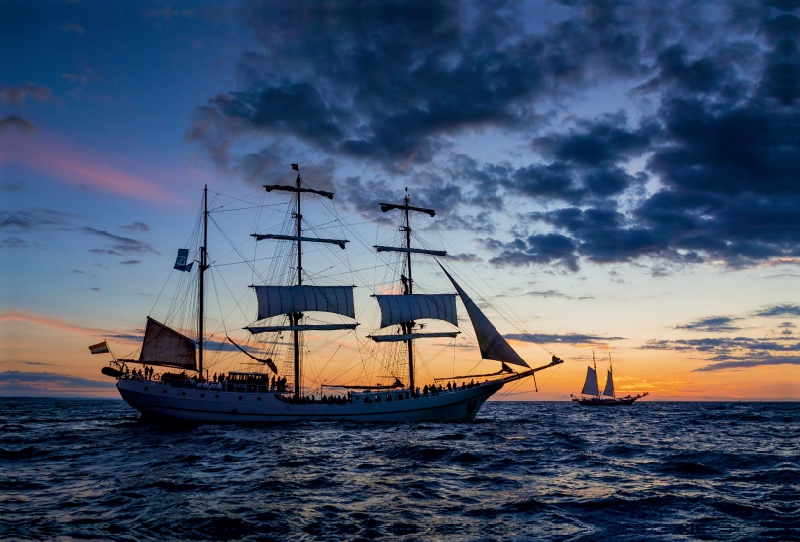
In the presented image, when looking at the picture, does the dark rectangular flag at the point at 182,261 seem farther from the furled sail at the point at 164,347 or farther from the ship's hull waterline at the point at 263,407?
the ship's hull waterline at the point at 263,407

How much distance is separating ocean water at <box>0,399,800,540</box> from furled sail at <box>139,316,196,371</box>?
17835 mm

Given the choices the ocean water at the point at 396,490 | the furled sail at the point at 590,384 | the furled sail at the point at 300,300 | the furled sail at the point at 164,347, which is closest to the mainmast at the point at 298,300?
the furled sail at the point at 300,300

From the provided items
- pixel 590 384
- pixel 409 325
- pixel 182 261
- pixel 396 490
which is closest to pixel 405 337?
pixel 409 325

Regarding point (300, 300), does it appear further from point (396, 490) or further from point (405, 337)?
point (396, 490)

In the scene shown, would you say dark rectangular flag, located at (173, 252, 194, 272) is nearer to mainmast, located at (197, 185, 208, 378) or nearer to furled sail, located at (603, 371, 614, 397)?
mainmast, located at (197, 185, 208, 378)

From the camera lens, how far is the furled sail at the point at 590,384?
147 m

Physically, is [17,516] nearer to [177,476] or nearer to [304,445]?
[177,476]

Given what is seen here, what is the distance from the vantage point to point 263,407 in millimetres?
53938

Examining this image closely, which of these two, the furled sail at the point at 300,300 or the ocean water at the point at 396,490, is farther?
the furled sail at the point at 300,300

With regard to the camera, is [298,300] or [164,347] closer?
[164,347]

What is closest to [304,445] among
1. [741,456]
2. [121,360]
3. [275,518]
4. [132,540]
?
[275,518]

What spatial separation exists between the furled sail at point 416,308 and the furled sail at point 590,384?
93.9 meters

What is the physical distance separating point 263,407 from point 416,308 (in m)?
22.5

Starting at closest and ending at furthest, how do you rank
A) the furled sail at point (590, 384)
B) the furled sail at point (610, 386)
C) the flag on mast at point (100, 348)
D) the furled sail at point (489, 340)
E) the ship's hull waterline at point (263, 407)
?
1. the flag on mast at point (100, 348)
2. the ship's hull waterline at point (263, 407)
3. the furled sail at point (489, 340)
4. the furled sail at point (590, 384)
5. the furled sail at point (610, 386)
